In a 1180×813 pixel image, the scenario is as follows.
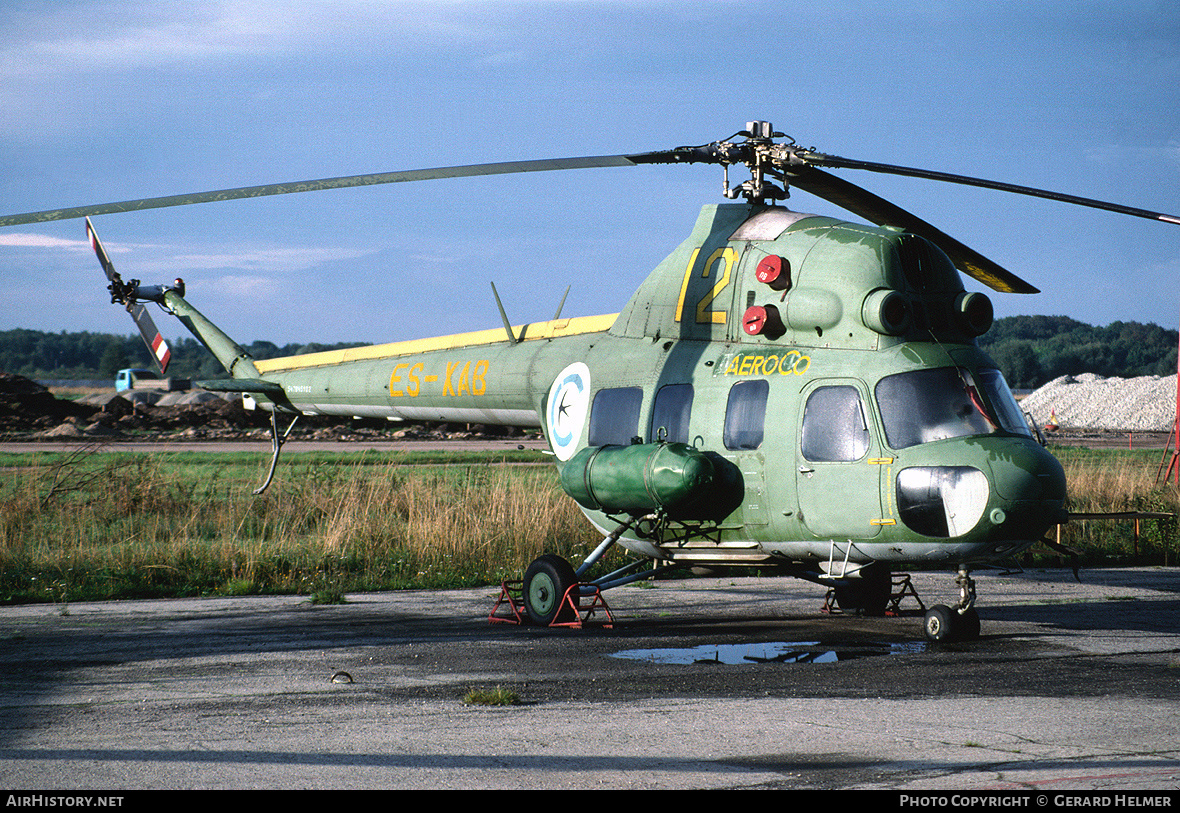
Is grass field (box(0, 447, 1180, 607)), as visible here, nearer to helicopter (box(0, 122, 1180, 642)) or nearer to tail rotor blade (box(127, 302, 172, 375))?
tail rotor blade (box(127, 302, 172, 375))

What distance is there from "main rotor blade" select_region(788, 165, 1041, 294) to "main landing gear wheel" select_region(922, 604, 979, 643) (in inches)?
154

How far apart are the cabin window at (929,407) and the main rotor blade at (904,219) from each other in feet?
7.83

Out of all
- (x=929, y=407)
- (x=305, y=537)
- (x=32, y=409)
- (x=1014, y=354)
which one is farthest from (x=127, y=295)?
(x=1014, y=354)

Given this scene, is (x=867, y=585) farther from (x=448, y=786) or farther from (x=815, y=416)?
(x=448, y=786)

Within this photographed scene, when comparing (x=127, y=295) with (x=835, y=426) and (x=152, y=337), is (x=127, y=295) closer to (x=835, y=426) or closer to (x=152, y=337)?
(x=152, y=337)

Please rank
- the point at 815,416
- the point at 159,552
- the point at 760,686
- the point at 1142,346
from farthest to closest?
1. the point at 1142,346
2. the point at 159,552
3. the point at 815,416
4. the point at 760,686

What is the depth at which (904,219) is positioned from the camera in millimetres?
12133

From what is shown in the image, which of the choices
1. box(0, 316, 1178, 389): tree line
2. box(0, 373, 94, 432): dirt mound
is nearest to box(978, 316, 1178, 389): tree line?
box(0, 316, 1178, 389): tree line

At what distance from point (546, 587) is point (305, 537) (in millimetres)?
7879

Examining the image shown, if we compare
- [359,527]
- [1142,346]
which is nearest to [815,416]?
[359,527]

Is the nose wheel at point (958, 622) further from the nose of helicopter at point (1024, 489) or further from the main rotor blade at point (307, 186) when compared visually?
the main rotor blade at point (307, 186)

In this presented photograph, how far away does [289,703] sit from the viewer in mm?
7863

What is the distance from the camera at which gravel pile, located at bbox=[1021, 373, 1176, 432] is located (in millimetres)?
66500

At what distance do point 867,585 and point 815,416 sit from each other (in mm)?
3367
